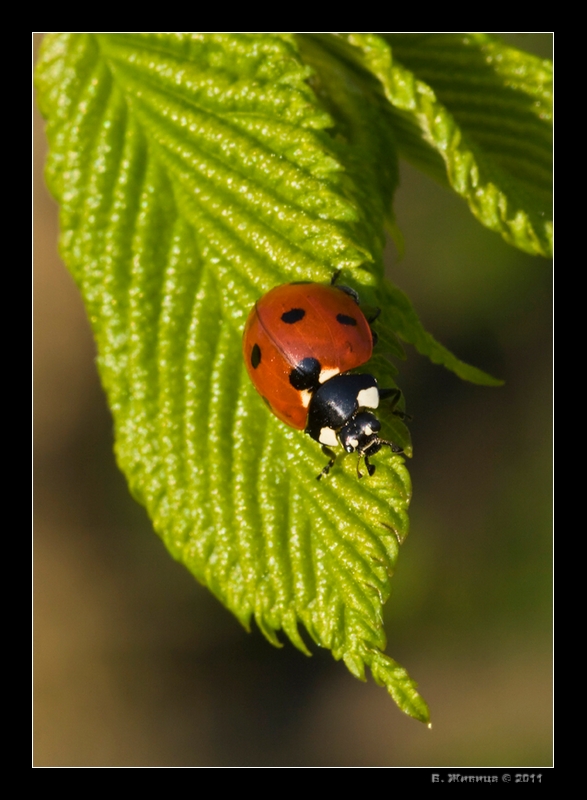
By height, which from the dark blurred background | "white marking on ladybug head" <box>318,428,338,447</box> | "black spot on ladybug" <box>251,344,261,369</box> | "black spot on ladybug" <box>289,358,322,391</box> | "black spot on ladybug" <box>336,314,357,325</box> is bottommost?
the dark blurred background

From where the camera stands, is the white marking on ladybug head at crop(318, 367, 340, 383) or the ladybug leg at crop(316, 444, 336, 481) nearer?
the ladybug leg at crop(316, 444, 336, 481)

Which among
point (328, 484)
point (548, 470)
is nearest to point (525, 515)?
point (548, 470)

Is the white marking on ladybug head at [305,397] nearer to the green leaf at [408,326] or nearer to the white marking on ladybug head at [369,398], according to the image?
the white marking on ladybug head at [369,398]

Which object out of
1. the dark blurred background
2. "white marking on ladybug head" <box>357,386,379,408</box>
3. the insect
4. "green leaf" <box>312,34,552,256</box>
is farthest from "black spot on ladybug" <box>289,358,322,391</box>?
the dark blurred background

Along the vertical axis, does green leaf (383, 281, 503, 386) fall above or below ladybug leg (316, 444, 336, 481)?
above

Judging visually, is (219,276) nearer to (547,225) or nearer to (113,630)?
(547,225)

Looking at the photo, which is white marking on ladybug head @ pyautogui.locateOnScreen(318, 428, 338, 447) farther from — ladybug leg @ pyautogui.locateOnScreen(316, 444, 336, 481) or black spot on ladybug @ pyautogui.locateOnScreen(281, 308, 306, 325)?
black spot on ladybug @ pyautogui.locateOnScreen(281, 308, 306, 325)
